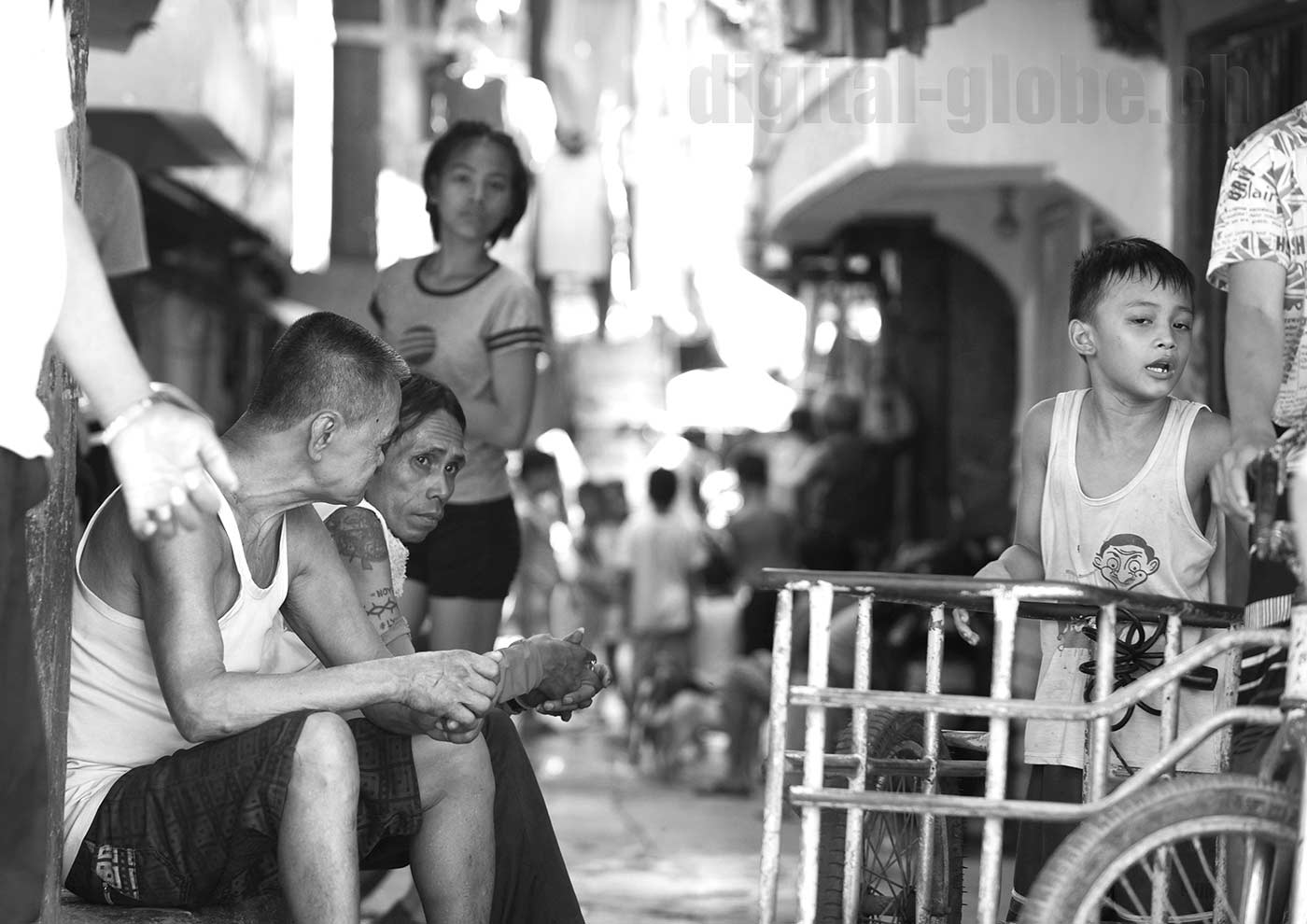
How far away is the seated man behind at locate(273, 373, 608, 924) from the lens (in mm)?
3654

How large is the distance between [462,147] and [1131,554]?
8.16ft

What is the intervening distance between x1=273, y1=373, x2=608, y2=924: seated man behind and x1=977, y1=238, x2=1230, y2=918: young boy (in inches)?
35.0

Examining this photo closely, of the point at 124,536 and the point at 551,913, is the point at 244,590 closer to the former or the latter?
the point at 124,536

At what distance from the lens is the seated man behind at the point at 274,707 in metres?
3.03

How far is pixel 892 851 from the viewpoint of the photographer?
375 centimetres

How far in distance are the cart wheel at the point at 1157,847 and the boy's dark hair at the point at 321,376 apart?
1469mm

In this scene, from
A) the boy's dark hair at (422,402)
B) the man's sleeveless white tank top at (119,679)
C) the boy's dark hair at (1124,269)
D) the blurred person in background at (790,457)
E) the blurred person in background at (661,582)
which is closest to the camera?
the man's sleeveless white tank top at (119,679)

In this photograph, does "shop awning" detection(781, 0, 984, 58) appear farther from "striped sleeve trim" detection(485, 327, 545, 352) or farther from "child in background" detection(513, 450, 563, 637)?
"child in background" detection(513, 450, 563, 637)

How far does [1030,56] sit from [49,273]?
5.91m

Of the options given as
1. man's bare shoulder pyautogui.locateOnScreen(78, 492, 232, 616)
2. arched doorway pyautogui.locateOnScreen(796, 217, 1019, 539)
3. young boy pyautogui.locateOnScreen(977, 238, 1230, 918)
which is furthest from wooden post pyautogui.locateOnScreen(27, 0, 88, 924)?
arched doorway pyautogui.locateOnScreen(796, 217, 1019, 539)

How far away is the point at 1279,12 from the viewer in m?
5.93

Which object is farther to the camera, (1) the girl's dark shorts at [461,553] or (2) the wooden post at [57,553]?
(1) the girl's dark shorts at [461,553]

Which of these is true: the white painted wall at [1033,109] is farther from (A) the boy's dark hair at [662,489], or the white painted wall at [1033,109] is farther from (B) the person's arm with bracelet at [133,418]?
(B) the person's arm with bracelet at [133,418]

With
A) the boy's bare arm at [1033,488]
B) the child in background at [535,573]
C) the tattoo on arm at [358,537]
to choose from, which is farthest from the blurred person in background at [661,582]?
the boy's bare arm at [1033,488]
